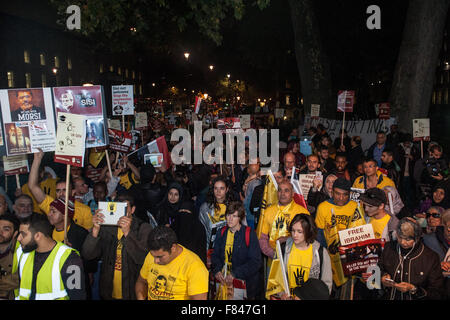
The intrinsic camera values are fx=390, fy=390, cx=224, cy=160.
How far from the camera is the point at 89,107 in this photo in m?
5.73

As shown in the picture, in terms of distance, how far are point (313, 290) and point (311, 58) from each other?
15.5 m

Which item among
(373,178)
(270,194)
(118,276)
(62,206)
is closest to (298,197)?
(270,194)

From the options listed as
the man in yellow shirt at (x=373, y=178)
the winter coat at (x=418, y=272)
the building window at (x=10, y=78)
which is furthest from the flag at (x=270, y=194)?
the building window at (x=10, y=78)

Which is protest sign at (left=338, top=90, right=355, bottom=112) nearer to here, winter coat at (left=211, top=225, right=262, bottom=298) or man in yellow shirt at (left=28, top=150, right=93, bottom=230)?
winter coat at (left=211, top=225, right=262, bottom=298)

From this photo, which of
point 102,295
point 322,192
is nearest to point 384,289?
point 322,192

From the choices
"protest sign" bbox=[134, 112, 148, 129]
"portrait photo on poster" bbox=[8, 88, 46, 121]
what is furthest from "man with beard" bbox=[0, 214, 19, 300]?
"protest sign" bbox=[134, 112, 148, 129]

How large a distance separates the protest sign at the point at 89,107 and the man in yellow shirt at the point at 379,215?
379 cm

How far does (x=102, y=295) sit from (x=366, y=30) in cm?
1955

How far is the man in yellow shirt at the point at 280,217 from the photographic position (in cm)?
481

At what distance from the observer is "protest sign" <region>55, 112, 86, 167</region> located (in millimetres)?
4695

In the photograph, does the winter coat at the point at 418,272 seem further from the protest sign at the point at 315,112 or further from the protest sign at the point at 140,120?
the protest sign at the point at 315,112

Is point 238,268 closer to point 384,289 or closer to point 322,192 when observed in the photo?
point 384,289

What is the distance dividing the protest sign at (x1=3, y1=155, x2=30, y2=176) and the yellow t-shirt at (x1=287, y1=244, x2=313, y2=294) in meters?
4.78

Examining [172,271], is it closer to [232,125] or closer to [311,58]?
[232,125]
